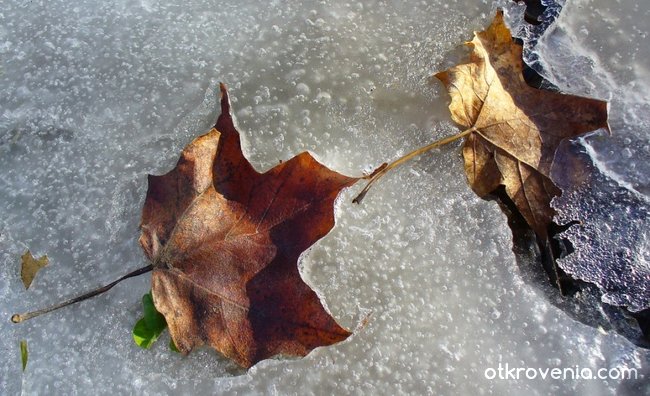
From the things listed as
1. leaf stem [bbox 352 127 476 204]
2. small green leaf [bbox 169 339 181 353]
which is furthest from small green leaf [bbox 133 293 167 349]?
leaf stem [bbox 352 127 476 204]

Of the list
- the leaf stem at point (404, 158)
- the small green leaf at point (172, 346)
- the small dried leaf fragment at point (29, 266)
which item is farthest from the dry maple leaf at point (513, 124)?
the small dried leaf fragment at point (29, 266)

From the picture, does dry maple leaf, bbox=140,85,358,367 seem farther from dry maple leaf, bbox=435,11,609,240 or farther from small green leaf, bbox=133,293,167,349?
dry maple leaf, bbox=435,11,609,240

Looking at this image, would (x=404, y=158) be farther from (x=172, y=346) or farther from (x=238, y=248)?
(x=172, y=346)

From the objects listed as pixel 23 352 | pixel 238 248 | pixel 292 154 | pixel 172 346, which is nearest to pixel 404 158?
pixel 292 154

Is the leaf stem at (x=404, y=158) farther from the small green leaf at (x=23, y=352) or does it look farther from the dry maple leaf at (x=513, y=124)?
the small green leaf at (x=23, y=352)

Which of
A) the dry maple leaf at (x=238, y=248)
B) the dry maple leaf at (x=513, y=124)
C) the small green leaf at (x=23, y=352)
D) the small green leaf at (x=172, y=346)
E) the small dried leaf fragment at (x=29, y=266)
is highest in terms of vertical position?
the dry maple leaf at (x=513, y=124)
